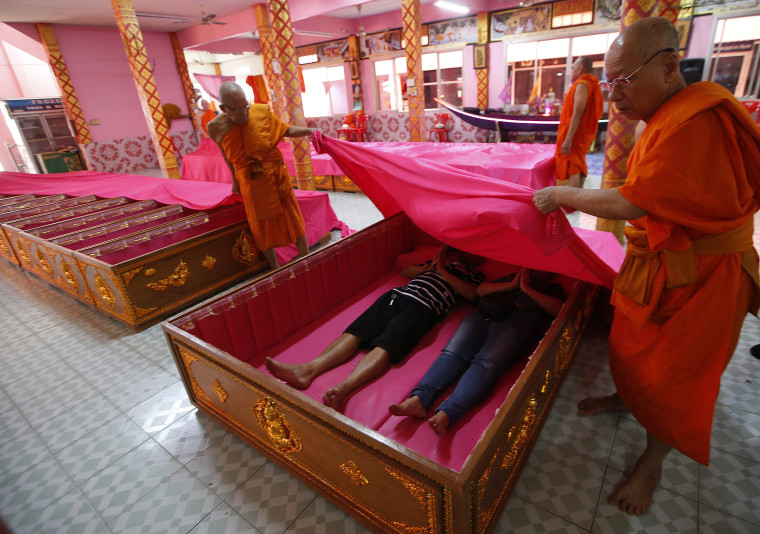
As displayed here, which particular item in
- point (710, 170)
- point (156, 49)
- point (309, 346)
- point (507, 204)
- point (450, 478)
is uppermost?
point (156, 49)

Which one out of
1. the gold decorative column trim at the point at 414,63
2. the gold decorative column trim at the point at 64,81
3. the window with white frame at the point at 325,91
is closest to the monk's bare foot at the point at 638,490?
the gold decorative column trim at the point at 414,63

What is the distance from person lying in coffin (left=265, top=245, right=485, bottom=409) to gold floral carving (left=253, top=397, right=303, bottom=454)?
19 cm

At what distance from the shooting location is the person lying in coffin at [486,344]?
162 cm

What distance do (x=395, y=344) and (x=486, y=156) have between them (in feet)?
12.7

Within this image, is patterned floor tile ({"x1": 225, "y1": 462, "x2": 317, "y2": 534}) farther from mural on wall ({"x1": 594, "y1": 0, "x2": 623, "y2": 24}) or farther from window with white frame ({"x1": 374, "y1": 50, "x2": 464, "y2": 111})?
mural on wall ({"x1": 594, "y1": 0, "x2": 623, "y2": 24})

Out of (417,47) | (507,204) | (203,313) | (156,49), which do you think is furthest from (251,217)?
(156,49)

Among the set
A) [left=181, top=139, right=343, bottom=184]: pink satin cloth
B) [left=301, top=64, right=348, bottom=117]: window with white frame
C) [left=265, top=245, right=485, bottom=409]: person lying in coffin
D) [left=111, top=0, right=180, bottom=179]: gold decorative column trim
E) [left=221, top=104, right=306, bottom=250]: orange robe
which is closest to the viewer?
[left=265, top=245, right=485, bottom=409]: person lying in coffin

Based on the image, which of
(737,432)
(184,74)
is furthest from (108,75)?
(737,432)

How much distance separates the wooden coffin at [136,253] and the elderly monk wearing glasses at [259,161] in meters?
0.35

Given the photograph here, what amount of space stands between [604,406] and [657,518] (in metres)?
0.52

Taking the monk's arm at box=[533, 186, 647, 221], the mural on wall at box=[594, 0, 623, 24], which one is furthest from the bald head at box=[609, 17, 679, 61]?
the mural on wall at box=[594, 0, 623, 24]

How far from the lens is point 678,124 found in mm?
1149

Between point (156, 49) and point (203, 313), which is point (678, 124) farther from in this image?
point (156, 49)

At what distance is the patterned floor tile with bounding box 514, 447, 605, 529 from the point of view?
150 cm
